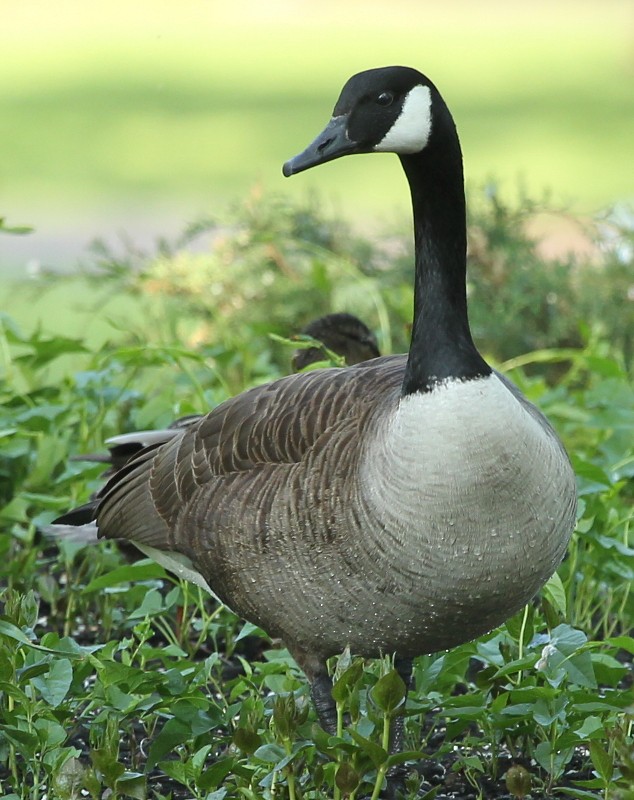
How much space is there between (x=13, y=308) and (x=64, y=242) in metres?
3.16

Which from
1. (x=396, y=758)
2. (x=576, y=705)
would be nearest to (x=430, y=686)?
(x=576, y=705)

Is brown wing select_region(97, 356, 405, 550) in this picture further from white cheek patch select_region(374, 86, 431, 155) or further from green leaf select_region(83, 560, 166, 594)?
white cheek patch select_region(374, 86, 431, 155)

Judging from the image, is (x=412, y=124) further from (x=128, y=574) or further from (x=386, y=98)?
(x=128, y=574)

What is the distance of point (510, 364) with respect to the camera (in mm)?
5613

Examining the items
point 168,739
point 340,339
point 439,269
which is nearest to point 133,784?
point 168,739

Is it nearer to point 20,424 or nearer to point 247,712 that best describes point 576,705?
point 247,712

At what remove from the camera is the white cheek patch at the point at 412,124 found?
3059 mm

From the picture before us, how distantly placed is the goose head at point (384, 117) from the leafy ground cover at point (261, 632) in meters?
1.19

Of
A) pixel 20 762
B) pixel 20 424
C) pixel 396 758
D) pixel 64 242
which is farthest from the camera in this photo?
pixel 64 242

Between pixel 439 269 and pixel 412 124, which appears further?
pixel 439 269

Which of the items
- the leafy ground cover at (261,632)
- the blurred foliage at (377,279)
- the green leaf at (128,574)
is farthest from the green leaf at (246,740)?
the blurred foliage at (377,279)

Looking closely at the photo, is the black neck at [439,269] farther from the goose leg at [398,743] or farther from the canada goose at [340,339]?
the canada goose at [340,339]

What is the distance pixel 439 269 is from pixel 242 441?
0.71 meters

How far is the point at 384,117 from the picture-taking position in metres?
3.07
